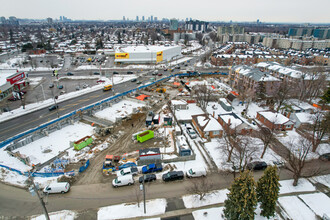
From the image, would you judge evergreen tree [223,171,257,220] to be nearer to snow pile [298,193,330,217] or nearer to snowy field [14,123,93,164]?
snow pile [298,193,330,217]

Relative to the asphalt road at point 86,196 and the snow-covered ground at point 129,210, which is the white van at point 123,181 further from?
the snow-covered ground at point 129,210

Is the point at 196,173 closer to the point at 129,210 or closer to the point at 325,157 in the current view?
the point at 129,210

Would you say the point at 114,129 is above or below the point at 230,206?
→ below

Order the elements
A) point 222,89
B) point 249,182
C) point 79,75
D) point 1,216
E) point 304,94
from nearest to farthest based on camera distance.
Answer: point 249,182 < point 1,216 < point 304,94 < point 222,89 < point 79,75

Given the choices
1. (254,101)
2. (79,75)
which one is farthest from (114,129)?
(79,75)

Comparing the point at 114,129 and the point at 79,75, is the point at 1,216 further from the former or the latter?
the point at 79,75

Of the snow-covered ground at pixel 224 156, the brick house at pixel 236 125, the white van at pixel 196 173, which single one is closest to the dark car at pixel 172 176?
the white van at pixel 196 173
